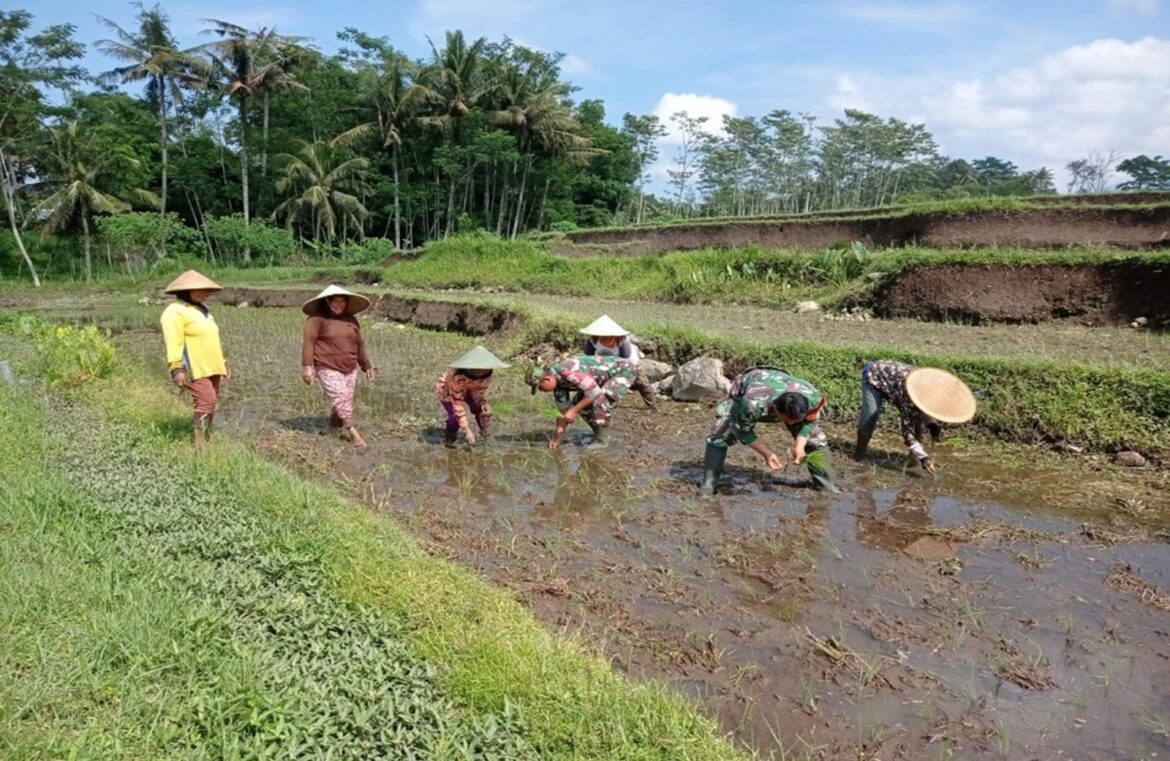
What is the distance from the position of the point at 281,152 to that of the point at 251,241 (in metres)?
6.78

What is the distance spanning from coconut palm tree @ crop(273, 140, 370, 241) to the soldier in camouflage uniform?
3116 cm

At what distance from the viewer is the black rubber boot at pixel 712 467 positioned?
589cm

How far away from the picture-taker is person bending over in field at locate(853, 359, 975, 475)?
19.9ft

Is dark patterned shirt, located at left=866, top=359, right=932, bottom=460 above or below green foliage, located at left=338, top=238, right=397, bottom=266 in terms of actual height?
below

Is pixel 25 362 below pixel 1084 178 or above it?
below

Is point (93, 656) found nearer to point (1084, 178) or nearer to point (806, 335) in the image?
point (806, 335)

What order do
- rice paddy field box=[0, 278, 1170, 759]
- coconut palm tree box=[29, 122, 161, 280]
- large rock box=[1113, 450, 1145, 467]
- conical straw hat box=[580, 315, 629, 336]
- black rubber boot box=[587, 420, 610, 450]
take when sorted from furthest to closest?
coconut palm tree box=[29, 122, 161, 280]
conical straw hat box=[580, 315, 629, 336]
black rubber boot box=[587, 420, 610, 450]
large rock box=[1113, 450, 1145, 467]
rice paddy field box=[0, 278, 1170, 759]

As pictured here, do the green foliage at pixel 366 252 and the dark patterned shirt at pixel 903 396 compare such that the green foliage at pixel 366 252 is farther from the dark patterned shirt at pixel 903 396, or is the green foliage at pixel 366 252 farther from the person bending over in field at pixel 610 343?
the dark patterned shirt at pixel 903 396

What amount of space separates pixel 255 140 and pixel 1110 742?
39.5 m

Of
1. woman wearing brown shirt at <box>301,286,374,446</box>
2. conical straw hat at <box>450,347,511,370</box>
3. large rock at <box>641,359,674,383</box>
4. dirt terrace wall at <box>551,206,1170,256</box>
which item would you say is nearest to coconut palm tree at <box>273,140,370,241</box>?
dirt terrace wall at <box>551,206,1170,256</box>

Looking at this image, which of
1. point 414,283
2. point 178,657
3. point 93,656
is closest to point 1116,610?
point 178,657

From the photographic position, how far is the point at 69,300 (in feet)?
83.5

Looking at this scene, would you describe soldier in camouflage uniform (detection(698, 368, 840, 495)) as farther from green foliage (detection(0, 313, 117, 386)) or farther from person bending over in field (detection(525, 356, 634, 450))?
green foliage (detection(0, 313, 117, 386))

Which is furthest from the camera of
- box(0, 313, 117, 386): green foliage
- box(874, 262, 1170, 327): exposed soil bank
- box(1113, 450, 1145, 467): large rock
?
box(874, 262, 1170, 327): exposed soil bank
